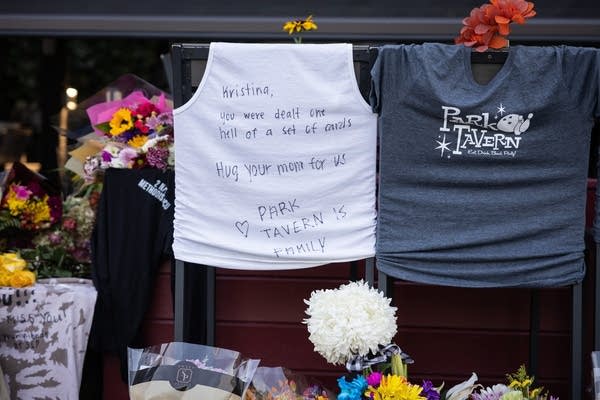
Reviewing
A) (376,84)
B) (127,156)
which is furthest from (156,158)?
(376,84)

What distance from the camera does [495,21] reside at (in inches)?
133

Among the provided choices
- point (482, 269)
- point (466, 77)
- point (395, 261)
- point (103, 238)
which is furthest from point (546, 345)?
point (103, 238)

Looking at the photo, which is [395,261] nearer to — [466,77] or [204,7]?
[466,77]

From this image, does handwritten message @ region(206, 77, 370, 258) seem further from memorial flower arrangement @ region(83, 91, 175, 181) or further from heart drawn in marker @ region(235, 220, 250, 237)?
memorial flower arrangement @ region(83, 91, 175, 181)

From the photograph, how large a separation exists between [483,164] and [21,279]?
2.37m

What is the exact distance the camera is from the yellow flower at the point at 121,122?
4133mm

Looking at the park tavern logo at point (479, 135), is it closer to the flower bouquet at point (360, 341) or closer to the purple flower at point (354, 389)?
the flower bouquet at point (360, 341)

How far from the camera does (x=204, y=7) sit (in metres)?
5.30

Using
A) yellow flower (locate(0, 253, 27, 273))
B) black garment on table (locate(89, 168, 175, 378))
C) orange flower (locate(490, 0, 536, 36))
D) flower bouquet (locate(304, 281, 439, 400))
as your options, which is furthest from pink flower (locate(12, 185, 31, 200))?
orange flower (locate(490, 0, 536, 36))

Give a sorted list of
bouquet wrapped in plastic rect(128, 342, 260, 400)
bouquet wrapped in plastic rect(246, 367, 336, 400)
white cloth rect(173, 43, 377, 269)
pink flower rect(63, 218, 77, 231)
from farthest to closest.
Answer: pink flower rect(63, 218, 77, 231)
white cloth rect(173, 43, 377, 269)
bouquet wrapped in plastic rect(246, 367, 336, 400)
bouquet wrapped in plastic rect(128, 342, 260, 400)

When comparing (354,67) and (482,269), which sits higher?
(354,67)

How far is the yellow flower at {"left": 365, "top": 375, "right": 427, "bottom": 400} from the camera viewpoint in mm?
2844

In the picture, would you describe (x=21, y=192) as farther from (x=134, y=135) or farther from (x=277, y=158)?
(x=277, y=158)

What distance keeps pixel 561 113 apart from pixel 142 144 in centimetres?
206
